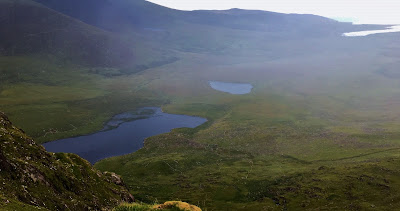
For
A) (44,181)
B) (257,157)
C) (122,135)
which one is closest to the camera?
(44,181)

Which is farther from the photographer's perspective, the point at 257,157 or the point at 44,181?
the point at 257,157

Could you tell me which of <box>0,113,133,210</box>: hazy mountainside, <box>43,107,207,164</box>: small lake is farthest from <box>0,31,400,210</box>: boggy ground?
Result: <box>0,113,133,210</box>: hazy mountainside

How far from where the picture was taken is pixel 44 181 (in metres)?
33.3

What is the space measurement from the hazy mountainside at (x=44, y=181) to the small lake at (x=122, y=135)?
8045 cm

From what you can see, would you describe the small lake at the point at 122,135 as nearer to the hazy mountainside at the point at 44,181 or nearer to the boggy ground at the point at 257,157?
the boggy ground at the point at 257,157

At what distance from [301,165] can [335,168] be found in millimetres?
13172

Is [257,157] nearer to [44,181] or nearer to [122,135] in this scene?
[122,135]

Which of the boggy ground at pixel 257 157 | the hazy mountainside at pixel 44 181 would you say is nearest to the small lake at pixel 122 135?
the boggy ground at pixel 257 157

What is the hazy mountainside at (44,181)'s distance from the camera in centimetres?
2786

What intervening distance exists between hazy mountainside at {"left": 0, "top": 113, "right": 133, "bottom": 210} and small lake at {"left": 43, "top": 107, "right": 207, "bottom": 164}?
8045 cm

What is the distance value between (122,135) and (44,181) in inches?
4928

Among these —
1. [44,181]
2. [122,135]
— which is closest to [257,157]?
[122,135]

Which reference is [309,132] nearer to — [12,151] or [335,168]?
[335,168]

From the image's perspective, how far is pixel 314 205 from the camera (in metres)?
77.7
